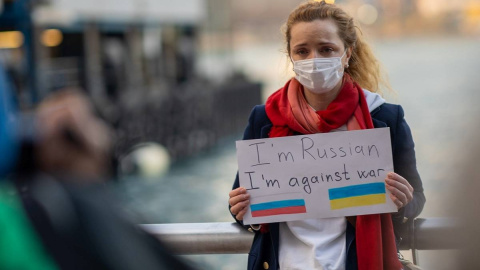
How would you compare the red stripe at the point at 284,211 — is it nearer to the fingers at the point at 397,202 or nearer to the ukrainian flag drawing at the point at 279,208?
the ukrainian flag drawing at the point at 279,208

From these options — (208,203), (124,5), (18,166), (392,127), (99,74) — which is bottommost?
(18,166)

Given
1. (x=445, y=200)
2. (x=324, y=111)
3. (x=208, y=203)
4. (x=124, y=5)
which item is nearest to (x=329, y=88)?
(x=324, y=111)

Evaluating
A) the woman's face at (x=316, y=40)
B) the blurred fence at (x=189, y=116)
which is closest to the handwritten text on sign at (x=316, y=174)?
the woman's face at (x=316, y=40)

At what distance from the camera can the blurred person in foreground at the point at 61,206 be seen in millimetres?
1052

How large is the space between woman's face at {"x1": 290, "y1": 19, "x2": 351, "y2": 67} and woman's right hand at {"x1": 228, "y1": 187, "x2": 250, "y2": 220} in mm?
526

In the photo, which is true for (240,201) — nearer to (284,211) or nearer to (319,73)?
(284,211)

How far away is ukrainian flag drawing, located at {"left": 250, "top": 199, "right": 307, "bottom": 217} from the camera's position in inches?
97.7

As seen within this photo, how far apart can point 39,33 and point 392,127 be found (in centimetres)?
1504

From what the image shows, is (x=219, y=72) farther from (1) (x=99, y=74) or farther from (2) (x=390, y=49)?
(2) (x=390, y=49)

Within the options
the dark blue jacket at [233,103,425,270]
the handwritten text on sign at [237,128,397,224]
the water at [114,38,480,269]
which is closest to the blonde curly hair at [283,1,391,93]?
the water at [114,38,480,269]

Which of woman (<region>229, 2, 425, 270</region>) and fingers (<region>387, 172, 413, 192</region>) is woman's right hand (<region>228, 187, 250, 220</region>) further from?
fingers (<region>387, 172, 413, 192</region>)

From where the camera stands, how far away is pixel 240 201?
254cm

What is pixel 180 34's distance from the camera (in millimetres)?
30391

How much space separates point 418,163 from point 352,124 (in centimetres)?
2633
